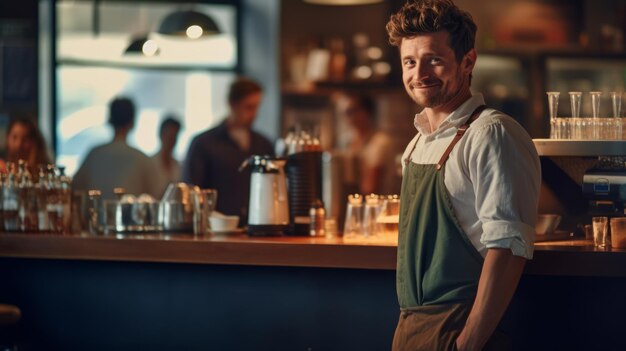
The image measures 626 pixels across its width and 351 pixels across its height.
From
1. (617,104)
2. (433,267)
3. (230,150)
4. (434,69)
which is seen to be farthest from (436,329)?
(230,150)

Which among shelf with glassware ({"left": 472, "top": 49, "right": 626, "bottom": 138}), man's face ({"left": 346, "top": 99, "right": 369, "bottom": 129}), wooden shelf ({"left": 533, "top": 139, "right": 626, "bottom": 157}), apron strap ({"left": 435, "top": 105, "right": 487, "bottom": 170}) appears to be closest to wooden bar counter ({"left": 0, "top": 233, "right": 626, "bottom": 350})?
wooden shelf ({"left": 533, "top": 139, "right": 626, "bottom": 157})

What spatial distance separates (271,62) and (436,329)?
586 cm

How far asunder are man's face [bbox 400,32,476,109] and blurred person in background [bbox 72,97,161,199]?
12.9ft

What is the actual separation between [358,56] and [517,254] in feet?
19.1

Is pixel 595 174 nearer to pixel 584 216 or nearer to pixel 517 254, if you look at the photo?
pixel 584 216

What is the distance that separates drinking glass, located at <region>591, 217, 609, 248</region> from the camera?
3439mm

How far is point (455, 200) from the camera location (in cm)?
301

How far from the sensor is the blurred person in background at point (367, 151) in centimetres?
826

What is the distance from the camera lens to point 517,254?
Result: 2.85 metres

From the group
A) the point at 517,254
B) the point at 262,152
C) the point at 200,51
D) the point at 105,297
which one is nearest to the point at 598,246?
the point at 517,254

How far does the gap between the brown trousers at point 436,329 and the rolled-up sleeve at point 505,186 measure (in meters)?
0.25

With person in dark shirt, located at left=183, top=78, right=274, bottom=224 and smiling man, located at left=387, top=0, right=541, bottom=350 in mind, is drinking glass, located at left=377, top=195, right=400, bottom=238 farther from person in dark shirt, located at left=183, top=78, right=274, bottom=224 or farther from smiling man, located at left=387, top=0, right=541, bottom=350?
person in dark shirt, located at left=183, top=78, right=274, bottom=224

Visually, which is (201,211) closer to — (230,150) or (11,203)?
(11,203)

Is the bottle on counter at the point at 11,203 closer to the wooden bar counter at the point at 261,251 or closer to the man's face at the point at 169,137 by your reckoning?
the wooden bar counter at the point at 261,251
